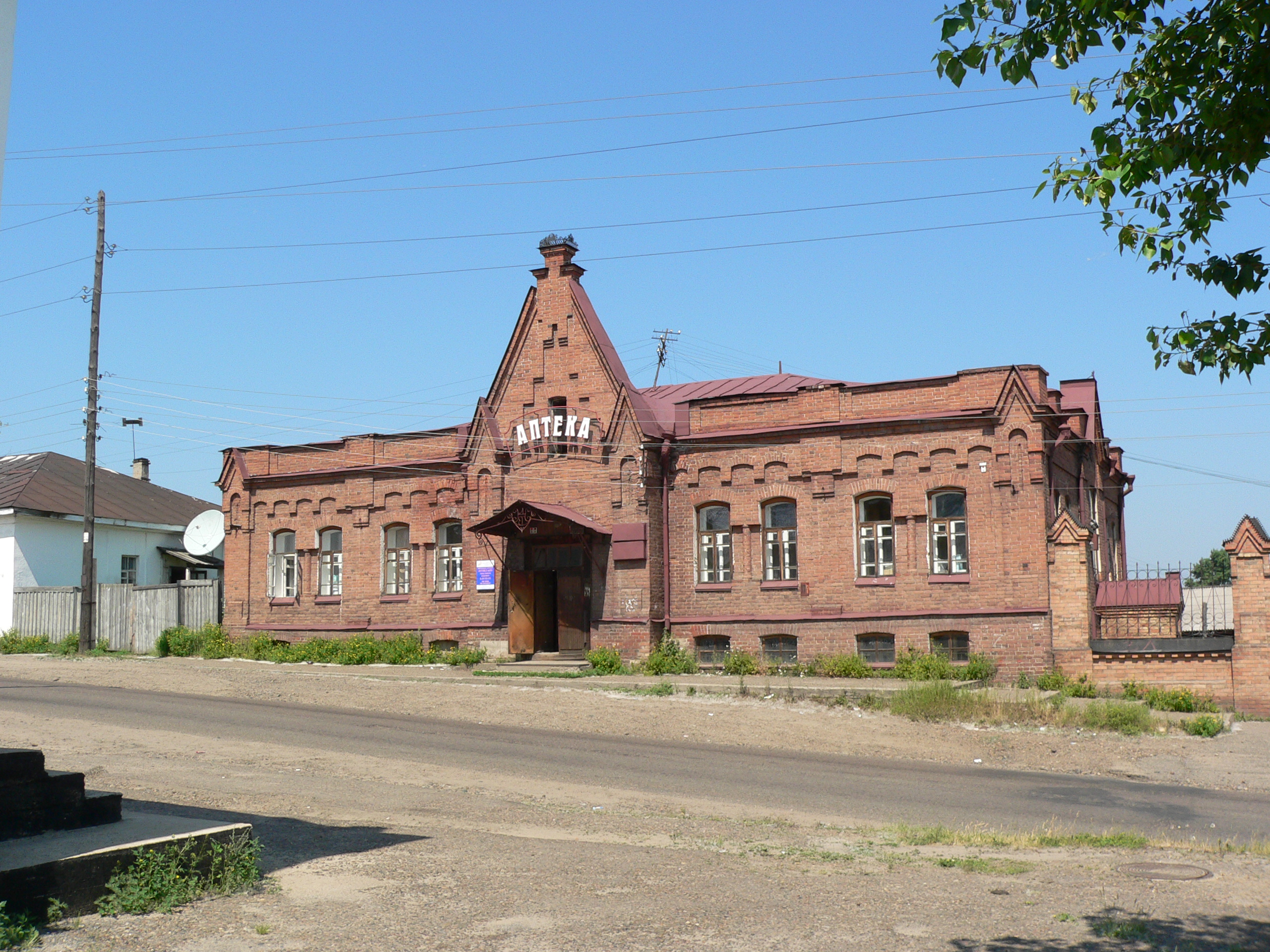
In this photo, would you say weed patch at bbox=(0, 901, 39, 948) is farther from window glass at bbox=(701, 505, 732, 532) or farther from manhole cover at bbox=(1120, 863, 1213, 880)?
window glass at bbox=(701, 505, 732, 532)

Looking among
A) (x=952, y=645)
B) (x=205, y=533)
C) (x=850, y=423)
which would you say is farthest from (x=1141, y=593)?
(x=205, y=533)

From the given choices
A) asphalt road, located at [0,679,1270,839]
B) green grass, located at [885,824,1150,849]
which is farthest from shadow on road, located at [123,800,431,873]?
green grass, located at [885,824,1150,849]

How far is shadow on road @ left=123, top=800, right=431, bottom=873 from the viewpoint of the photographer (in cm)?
856

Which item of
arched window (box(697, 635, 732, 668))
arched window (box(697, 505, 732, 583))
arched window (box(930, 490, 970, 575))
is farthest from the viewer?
arched window (box(697, 505, 732, 583))

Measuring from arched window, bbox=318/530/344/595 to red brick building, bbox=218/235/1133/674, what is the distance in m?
0.06

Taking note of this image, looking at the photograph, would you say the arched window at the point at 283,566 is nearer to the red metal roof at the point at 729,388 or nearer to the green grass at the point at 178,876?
the red metal roof at the point at 729,388

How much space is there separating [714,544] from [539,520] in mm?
4046

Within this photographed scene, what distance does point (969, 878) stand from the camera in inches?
327

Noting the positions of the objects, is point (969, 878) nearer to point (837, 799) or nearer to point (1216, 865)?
point (1216, 865)

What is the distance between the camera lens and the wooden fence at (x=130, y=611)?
109 ft

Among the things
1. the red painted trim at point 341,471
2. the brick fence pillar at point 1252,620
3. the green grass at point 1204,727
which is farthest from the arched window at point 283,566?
the brick fence pillar at point 1252,620

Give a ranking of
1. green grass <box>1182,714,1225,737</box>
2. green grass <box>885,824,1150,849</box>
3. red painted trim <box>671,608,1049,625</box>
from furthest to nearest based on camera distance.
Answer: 1. red painted trim <box>671,608,1049,625</box>
2. green grass <box>1182,714,1225,737</box>
3. green grass <box>885,824,1150,849</box>

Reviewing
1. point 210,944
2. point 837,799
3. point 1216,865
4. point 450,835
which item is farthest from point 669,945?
point 837,799

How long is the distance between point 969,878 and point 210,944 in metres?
5.03
